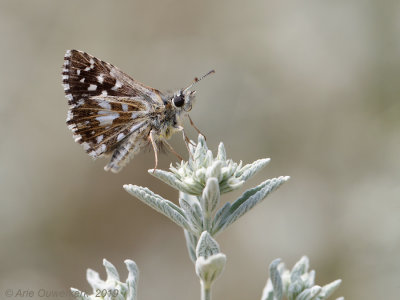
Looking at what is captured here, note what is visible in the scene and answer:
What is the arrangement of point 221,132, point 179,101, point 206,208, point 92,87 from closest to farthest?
1. point 206,208
2. point 179,101
3. point 92,87
4. point 221,132

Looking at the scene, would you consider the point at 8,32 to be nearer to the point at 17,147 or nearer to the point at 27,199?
the point at 17,147

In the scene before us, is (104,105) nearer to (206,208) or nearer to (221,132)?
(206,208)

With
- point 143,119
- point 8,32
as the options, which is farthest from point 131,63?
point 143,119

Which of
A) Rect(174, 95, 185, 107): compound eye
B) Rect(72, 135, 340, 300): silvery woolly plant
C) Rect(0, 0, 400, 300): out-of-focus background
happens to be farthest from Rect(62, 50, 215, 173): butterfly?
Rect(0, 0, 400, 300): out-of-focus background

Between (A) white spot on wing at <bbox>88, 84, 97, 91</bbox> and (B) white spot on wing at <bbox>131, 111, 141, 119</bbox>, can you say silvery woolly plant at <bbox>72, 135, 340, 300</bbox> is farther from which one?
(A) white spot on wing at <bbox>88, 84, 97, 91</bbox>

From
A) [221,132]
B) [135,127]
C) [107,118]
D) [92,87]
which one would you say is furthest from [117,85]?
[221,132]

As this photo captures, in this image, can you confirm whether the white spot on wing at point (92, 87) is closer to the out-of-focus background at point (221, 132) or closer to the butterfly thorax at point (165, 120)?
the butterfly thorax at point (165, 120)
